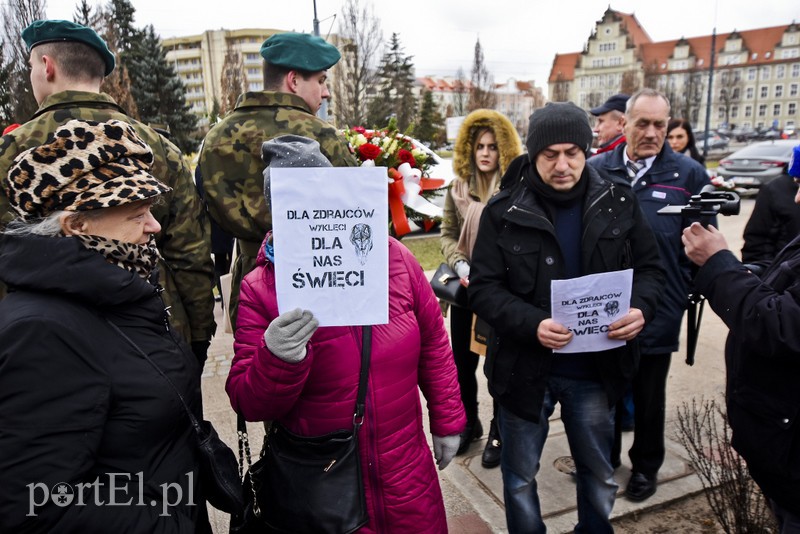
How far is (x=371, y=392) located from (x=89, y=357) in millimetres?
860

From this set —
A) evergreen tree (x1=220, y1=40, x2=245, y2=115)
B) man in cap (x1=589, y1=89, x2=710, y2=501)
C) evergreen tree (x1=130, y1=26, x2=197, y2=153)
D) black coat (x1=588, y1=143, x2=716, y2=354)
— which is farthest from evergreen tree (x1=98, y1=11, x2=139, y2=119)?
black coat (x1=588, y1=143, x2=716, y2=354)

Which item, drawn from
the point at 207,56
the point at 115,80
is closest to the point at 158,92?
the point at 115,80

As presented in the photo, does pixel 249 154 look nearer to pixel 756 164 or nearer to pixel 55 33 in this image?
pixel 55 33

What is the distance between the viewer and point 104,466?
4.71 feet

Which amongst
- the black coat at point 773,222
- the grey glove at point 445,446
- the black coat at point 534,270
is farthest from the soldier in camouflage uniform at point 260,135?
the black coat at point 773,222

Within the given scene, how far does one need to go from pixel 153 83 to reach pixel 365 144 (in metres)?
27.1

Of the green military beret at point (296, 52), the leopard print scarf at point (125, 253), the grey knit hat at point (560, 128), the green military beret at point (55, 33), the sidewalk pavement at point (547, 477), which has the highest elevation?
the green military beret at point (55, 33)

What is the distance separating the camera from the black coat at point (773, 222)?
11.1ft

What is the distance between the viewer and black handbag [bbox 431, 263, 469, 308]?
3553 mm

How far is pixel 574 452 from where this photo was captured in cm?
261

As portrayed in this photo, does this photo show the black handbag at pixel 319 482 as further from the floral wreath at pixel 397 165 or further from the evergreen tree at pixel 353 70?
the evergreen tree at pixel 353 70

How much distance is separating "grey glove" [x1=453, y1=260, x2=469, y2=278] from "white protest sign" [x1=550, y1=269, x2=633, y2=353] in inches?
48.4

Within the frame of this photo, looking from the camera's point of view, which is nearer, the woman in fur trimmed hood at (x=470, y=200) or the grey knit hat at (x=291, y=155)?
the grey knit hat at (x=291, y=155)

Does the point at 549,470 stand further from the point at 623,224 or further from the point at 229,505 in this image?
the point at 229,505
